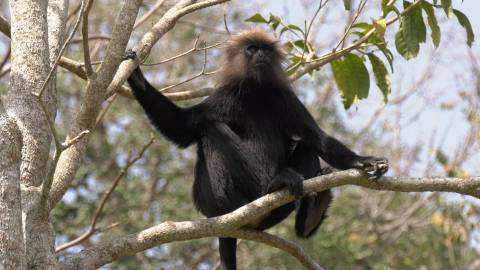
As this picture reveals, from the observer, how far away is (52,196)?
11.9 ft

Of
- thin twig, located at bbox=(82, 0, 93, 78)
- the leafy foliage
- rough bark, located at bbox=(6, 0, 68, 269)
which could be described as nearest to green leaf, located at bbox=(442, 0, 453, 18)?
the leafy foliage

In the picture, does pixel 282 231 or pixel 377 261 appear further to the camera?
pixel 377 261

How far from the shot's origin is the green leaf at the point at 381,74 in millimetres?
5203

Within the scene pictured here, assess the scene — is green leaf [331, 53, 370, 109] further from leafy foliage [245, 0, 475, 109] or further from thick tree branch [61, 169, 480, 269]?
thick tree branch [61, 169, 480, 269]

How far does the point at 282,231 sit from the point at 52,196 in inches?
320

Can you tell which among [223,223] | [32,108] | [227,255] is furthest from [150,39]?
[227,255]

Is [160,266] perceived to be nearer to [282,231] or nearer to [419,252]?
[282,231]

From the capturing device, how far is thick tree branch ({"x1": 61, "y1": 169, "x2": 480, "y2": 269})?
3545 mm

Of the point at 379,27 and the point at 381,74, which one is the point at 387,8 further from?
the point at 381,74

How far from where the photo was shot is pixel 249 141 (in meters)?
5.51

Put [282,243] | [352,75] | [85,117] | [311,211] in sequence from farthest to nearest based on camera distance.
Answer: [311,211] → [352,75] → [282,243] → [85,117]

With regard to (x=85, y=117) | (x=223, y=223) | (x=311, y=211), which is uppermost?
(x=85, y=117)

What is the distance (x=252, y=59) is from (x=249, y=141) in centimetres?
69

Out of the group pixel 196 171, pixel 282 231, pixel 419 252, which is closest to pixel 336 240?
pixel 282 231
